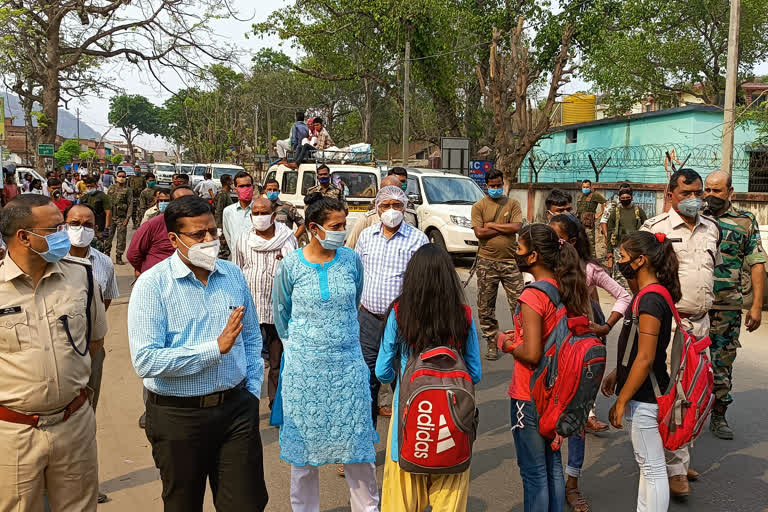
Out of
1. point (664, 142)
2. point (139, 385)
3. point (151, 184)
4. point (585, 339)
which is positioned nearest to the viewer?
point (585, 339)

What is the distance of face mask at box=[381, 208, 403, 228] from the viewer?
549 cm

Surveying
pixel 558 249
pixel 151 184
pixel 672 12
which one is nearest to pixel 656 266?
pixel 558 249

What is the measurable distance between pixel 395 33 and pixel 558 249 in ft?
87.3

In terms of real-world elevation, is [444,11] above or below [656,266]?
above

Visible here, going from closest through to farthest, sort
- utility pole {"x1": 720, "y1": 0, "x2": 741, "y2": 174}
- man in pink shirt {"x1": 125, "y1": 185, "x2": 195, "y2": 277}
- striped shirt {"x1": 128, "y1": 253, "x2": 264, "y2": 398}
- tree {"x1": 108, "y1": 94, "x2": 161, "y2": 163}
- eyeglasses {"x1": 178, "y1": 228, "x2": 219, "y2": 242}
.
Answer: striped shirt {"x1": 128, "y1": 253, "x2": 264, "y2": 398} < eyeglasses {"x1": 178, "y1": 228, "x2": 219, "y2": 242} < man in pink shirt {"x1": 125, "y1": 185, "x2": 195, "y2": 277} < utility pole {"x1": 720, "y1": 0, "x2": 741, "y2": 174} < tree {"x1": 108, "y1": 94, "x2": 161, "y2": 163}

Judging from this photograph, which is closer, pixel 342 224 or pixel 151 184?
pixel 342 224

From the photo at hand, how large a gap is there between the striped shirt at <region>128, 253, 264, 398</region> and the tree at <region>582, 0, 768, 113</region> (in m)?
28.7

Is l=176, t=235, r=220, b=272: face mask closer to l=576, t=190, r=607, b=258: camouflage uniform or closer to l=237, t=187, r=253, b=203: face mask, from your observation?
l=237, t=187, r=253, b=203: face mask

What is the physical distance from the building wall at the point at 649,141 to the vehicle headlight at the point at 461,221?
6349 millimetres

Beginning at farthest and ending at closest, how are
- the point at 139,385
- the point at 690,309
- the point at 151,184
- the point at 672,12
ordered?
the point at 672,12 → the point at 151,184 → the point at 139,385 → the point at 690,309

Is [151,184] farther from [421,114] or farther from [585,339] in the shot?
[421,114]

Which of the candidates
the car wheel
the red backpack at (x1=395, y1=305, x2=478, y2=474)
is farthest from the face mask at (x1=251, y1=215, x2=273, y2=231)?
the car wheel

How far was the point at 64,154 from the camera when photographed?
58094 mm

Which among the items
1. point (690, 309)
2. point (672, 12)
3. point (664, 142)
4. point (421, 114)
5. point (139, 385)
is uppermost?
point (672, 12)
